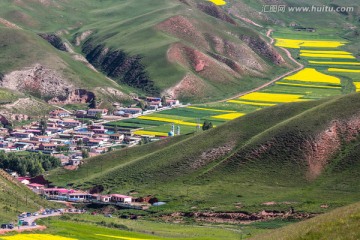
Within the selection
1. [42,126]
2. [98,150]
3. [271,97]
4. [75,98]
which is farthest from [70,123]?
[271,97]

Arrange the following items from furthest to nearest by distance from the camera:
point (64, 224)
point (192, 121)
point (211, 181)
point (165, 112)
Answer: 1. point (165, 112)
2. point (192, 121)
3. point (211, 181)
4. point (64, 224)

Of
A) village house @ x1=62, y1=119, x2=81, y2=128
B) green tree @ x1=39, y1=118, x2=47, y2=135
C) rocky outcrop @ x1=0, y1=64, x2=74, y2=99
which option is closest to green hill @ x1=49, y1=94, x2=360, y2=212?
green tree @ x1=39, y1=118, x2=47, y2=135

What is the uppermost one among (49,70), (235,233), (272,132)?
(49,70)

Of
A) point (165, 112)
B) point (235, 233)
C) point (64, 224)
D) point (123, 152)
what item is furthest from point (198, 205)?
point (165, 112)

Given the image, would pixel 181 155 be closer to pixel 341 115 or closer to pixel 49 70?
pixel 341 115

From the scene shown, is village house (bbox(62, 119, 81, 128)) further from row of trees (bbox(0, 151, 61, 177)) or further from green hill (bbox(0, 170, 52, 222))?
green hill (bbox(0, 170, 52, 222))
